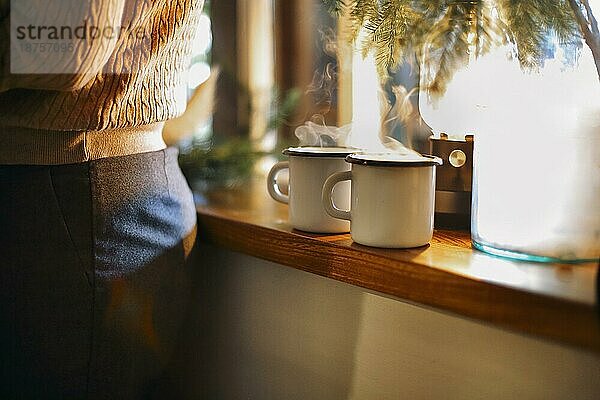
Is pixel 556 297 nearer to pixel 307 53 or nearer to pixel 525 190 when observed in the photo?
pixel 525 190

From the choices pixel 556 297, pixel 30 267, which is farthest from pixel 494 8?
pixel 30 267

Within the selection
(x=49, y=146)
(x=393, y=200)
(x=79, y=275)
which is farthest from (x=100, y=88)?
(x=393, y=200)

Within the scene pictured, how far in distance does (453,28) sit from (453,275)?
0.27 m

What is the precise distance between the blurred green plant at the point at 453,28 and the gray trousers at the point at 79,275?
0.31 metres

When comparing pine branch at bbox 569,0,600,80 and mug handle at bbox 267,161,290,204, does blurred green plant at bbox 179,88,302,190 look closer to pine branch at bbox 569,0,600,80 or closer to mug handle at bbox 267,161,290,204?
mug handle at bbox 267,161,290,204

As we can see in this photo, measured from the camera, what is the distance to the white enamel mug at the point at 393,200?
792 millimetres

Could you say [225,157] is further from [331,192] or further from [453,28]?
[453,28]

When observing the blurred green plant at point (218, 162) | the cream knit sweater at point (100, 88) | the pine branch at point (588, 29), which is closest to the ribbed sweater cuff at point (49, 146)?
the cream knit sweater at point (100, 88)

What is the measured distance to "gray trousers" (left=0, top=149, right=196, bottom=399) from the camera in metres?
0.84

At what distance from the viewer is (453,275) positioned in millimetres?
701

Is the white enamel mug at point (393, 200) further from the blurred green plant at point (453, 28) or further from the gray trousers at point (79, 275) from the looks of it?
the gray trousers at point (79, 275)

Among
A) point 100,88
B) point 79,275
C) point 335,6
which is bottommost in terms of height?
point 79,275

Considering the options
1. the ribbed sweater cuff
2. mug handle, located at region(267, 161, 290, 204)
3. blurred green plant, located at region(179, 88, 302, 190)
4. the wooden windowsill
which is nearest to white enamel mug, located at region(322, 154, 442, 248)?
the wooden windowsill

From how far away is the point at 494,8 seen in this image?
773mm
